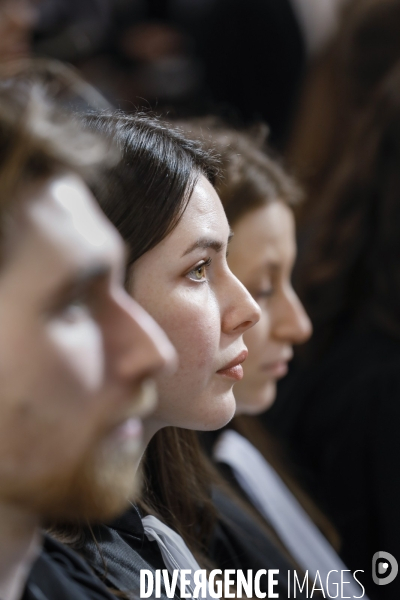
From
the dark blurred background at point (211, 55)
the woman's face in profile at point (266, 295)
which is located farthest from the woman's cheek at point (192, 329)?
the dark blurred background at point (211, 55)

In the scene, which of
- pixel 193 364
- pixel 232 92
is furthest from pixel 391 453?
pixel 232 92

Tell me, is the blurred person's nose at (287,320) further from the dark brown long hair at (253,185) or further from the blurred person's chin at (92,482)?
the blurred person's chin at (92,482)

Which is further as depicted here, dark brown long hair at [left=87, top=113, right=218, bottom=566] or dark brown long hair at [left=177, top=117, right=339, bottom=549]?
dark brown long hair at [left=177, top=117, right=339, bottom=549]

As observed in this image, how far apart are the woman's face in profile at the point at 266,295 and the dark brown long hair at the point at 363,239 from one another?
42 cm

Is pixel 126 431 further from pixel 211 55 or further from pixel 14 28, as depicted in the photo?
pixel 211 55

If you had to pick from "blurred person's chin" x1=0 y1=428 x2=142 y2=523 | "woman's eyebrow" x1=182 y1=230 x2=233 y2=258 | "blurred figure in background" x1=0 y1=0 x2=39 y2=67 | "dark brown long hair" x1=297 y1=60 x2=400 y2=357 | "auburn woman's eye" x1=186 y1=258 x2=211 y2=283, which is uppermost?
"blurred figure in background" x1=0 y1=0 x2=39 y2=67

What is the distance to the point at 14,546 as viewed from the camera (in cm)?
60

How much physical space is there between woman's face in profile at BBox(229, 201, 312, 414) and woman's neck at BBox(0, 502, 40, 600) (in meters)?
0.64

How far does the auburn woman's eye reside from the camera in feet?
2.73

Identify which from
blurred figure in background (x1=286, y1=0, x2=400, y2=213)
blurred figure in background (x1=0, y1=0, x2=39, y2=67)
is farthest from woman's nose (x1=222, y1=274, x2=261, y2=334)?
blurred figure in background (x1=0, y1=0, x2=39, y2=67)

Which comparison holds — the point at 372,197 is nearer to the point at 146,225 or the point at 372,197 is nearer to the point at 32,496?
the point at 146,225

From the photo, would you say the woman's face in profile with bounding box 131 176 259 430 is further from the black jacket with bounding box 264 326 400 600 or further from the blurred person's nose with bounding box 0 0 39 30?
the blurred person's nose with bounding box 0 0 39 30

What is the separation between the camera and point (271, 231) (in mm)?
1224

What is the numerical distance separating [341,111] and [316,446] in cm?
111
